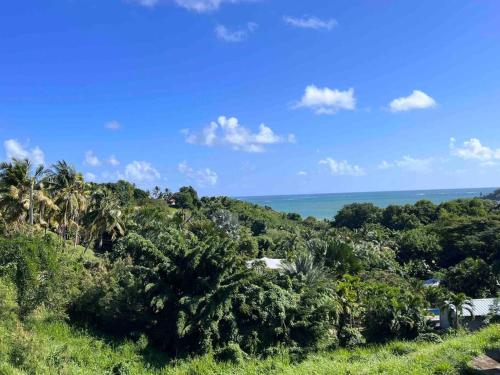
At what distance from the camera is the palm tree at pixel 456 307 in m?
21.4

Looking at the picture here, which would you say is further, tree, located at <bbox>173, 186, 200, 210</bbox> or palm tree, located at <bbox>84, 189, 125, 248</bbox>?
tree, located at <bbox>173, 186, 200, 210</bbox>

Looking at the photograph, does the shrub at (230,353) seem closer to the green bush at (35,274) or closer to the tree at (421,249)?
the green bush at (35,274)

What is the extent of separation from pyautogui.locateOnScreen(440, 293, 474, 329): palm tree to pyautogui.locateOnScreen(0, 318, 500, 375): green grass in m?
6.63

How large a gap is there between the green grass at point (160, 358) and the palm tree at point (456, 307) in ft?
21.7

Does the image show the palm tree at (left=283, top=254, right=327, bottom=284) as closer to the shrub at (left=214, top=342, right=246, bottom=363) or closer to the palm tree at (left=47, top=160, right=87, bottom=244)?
the shrub at (left=214, top=342, right=246, bottom=363)

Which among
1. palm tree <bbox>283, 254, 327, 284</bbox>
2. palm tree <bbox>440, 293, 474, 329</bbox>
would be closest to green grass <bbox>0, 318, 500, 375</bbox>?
palm tree <bbox>283, 254, 327, 284</bbox>

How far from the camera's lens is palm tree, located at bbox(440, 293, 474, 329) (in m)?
21.4

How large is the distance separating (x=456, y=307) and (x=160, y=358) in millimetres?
14234

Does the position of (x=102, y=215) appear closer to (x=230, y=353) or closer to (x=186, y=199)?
(x=230, y=353)

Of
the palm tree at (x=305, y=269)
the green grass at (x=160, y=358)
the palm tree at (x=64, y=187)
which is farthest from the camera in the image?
the palm tree at (x=64, y=187)

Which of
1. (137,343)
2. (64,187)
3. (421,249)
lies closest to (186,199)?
(421,249)

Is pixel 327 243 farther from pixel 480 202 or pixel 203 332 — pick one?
pixel 480 202

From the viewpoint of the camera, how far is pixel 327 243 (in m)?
31.6

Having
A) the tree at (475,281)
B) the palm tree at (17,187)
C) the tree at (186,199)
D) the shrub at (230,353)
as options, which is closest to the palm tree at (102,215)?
the palm tree at (17,187)
